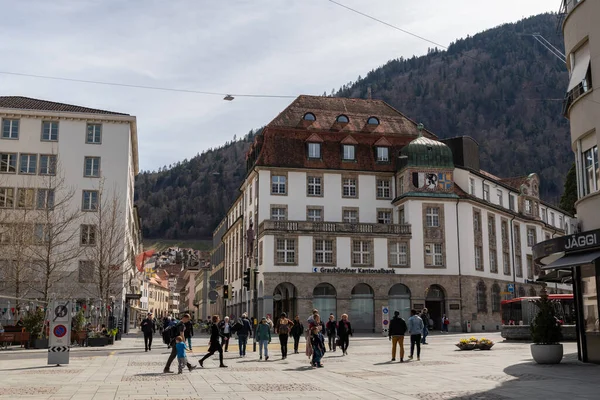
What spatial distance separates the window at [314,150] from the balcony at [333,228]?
7178 millimetres

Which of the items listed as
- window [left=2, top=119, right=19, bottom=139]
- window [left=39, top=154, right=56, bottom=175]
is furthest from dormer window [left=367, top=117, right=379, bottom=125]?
window [left=2, top=119, right=19, bottom=139]

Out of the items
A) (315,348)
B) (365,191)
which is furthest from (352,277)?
(315,348)

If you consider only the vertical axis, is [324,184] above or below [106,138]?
below

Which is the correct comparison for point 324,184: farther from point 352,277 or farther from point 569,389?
point 569,389

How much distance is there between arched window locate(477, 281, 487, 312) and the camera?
5922 cm

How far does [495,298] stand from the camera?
202 ft

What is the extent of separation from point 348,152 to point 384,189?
4.78 metres

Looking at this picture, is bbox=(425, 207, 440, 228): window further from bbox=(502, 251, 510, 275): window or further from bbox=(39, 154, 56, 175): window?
bbox=(39, 154, 56, 175): window

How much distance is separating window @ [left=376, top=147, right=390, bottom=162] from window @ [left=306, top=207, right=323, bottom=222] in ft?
25.5

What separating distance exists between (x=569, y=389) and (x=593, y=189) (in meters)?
8.77

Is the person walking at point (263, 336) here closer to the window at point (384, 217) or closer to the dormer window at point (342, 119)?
the window at point (384, 217)

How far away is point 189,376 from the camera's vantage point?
18766 millimetres

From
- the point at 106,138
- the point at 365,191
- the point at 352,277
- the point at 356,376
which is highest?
the point at 106,138

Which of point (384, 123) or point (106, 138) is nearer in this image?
point (106, 138)
